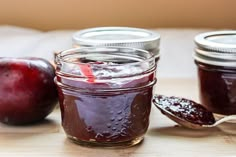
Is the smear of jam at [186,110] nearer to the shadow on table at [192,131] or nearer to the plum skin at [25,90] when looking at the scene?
the shadow on table at [192,131]

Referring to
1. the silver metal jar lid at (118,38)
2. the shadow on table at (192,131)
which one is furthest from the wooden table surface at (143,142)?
the silver metal jar lid at (118,38)

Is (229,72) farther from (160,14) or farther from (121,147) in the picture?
(160,14)

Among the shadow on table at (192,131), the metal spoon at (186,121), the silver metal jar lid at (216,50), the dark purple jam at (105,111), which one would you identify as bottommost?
the shadow on table at (192,131)

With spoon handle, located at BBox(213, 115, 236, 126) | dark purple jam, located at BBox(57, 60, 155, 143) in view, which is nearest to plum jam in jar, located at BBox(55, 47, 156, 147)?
dark purple jam, located at BBox(57, 60, 155, 143)

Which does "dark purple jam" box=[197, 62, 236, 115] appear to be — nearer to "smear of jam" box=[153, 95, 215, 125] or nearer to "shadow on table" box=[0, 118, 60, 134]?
"smear of jam" box=[153, 95, 215, 125]

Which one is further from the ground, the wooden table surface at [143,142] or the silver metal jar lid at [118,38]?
the silver metal jar lid at [118,38]

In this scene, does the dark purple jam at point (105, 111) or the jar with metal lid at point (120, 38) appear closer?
the dark purple jam at point (105, 111)

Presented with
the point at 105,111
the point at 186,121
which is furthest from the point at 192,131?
the point at 105,111
